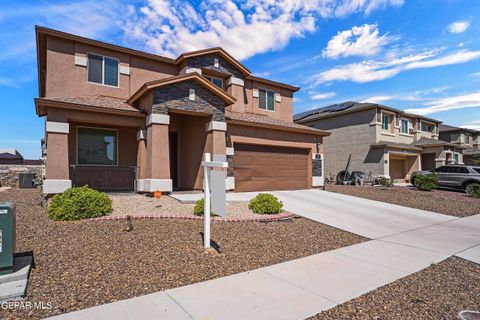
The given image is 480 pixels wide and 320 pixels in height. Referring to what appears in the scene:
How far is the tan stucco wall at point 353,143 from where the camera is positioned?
2506cm

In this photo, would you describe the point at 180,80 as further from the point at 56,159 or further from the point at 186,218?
the point at 186,218

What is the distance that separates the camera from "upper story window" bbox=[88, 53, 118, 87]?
1379 cm

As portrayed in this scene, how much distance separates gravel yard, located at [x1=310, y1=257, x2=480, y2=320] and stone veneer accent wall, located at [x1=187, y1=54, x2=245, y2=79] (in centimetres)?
1376

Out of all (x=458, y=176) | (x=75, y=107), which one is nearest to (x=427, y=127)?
(x=458, y=176)

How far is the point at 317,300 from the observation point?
13.4 feet

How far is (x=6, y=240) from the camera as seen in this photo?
13.9 ft

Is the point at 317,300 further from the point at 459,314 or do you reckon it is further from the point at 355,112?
the point at 355,112

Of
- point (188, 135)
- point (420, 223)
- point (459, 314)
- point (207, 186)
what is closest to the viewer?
point (459, 314)

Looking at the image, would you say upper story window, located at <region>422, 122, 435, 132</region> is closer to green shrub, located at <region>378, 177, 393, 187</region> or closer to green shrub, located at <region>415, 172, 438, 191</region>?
green shrub, located at <region>378, 177, 393, 187</region>

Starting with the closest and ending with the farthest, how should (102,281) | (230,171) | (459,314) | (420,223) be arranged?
1. (459,314)
2. (102,281)
3. (420,223)
4. (230,171)

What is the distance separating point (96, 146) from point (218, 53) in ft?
26.4

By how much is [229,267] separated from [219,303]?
1.33 meters

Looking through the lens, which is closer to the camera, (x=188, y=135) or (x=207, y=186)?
(x=207, y=186)

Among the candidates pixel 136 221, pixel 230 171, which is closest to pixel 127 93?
pixel 230 171
